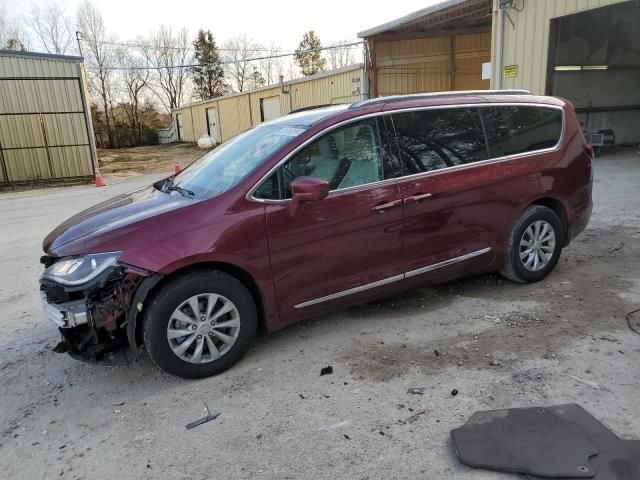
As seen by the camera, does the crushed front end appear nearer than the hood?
Yes

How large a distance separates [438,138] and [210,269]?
2.20 meters

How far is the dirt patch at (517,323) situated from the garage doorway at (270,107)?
2258cm

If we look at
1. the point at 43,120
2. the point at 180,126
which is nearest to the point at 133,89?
the point at 180,126

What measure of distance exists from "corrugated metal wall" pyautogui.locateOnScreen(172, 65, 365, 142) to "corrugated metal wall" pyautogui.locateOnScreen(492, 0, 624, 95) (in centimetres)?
670

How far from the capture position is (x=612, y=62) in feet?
52.9

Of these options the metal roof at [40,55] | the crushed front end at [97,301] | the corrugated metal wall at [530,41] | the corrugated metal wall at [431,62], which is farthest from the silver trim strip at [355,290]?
the metal roof at [40,55]

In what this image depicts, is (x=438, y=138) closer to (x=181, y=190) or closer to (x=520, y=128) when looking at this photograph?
(x=520, y=128)

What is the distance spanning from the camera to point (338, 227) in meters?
3.54

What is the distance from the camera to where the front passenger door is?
134 inches

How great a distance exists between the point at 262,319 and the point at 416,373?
3.75 ft

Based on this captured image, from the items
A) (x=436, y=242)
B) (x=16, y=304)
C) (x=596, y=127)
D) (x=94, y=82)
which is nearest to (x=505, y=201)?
(x=436, y=242)

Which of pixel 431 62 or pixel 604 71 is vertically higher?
pixel 431 62

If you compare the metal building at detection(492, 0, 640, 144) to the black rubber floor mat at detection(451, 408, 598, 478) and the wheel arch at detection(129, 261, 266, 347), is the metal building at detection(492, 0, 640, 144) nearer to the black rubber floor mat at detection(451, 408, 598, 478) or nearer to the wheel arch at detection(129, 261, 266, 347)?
the wheel arch at detection(129, 261, 266, 347)

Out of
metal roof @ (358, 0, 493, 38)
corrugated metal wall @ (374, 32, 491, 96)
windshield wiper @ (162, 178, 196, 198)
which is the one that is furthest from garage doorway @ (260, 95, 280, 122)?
windshield wiper @ (162, 178, 196, 198)
